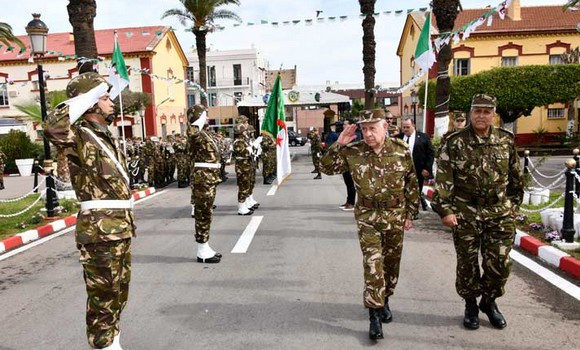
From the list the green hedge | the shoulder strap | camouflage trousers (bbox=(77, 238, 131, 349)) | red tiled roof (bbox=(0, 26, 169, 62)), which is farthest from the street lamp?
red tiled roof (bbox=(0, 26, 169, 62))

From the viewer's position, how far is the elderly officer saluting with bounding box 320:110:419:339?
4.21 m

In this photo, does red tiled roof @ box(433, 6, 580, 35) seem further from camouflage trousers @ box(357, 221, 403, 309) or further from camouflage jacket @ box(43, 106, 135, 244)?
camouflage jacket @ box(43, 106, 135, 244)

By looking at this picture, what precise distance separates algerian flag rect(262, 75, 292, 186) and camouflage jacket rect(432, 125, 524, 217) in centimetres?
304

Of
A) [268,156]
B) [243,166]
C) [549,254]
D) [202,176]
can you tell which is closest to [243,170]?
[243,166]

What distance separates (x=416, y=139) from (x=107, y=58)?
36.2 metres

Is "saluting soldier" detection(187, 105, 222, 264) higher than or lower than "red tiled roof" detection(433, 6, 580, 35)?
lower

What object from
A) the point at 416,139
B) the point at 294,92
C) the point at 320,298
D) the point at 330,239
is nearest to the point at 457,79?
the point at 294,92

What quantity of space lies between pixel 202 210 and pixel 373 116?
3.28 meters

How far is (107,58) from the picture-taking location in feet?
131

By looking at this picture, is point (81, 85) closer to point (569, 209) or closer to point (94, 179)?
point (94, 179)

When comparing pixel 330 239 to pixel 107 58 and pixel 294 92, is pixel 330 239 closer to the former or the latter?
pixel 294 92

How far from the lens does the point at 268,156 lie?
16.9 m

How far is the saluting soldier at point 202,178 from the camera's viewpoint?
22.3ft

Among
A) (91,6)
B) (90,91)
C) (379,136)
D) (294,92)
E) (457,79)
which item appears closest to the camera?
(90,91)
